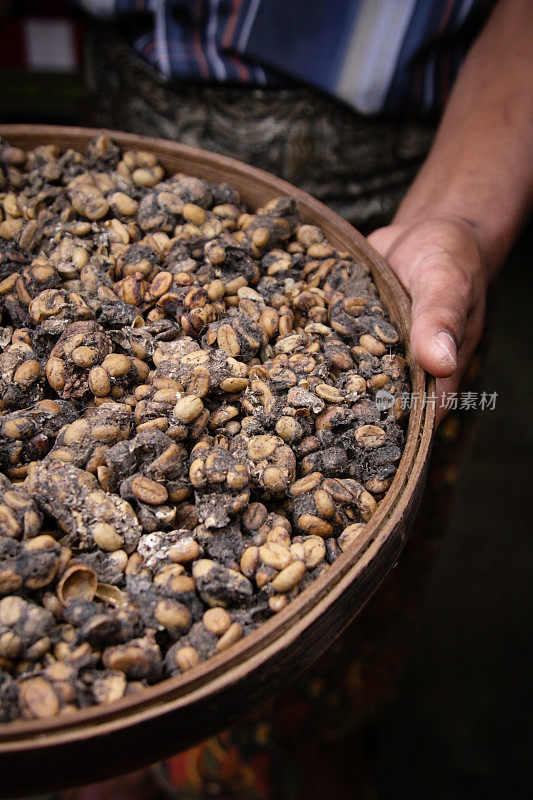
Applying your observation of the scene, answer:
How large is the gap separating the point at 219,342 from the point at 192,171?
15.1 inches

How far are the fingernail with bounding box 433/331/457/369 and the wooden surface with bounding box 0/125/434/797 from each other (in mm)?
56

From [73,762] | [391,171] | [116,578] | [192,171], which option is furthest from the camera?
[391,171]

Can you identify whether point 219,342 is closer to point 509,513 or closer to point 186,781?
point 186,781

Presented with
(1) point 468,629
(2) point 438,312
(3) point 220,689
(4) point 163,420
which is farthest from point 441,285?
(1) point 468,629

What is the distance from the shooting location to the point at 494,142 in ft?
3.84

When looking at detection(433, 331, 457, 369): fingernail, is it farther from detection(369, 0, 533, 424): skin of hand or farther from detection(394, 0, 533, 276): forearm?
detection(394, 0, 533, 276): forearm

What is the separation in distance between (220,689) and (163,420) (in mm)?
288

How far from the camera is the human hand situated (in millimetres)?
755

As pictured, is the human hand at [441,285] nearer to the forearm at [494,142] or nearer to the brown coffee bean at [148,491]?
the forearm at [494,142]

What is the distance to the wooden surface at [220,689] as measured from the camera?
52 cm

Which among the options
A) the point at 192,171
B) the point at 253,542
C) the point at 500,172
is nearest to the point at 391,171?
the point at 500,172

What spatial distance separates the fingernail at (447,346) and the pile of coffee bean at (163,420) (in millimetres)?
76

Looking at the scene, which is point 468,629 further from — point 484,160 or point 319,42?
point 319,42

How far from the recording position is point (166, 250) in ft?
3.10
